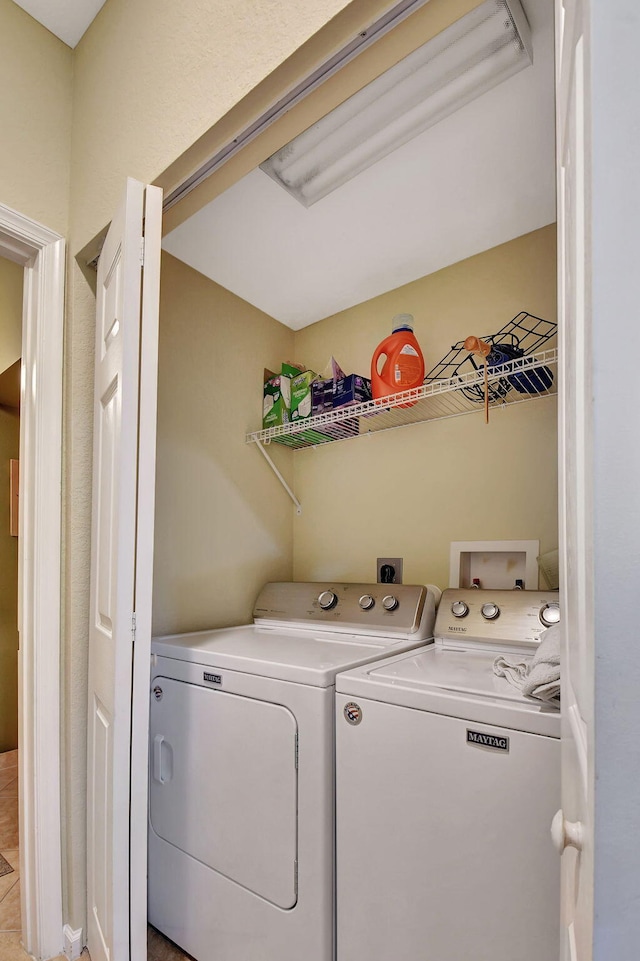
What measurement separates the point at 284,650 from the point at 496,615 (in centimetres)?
68

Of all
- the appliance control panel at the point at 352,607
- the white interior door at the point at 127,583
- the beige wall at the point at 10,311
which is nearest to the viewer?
the white interior door at the point at 127,583

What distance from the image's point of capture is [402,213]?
198cm

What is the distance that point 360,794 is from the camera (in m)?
1.25

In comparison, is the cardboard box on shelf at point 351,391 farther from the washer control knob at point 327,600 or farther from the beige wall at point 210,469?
the washer control knob at point 327,600

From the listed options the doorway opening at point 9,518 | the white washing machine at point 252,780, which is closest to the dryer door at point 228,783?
the white washing machine at point 252,780

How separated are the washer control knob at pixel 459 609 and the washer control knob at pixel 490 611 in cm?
5

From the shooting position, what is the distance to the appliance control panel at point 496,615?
1582 millimetres

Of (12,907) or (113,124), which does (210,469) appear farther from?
(12,907)

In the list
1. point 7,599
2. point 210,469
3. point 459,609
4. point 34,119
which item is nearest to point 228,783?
point 459,609

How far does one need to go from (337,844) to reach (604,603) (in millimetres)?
1294

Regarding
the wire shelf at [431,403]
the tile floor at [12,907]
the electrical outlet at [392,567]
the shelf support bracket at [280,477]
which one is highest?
the wire shelf at [431,403]

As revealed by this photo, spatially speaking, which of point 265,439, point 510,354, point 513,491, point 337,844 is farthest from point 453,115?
point 337,844

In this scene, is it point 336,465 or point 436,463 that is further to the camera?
point 336,465

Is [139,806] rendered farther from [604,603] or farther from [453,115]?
[453,115]
